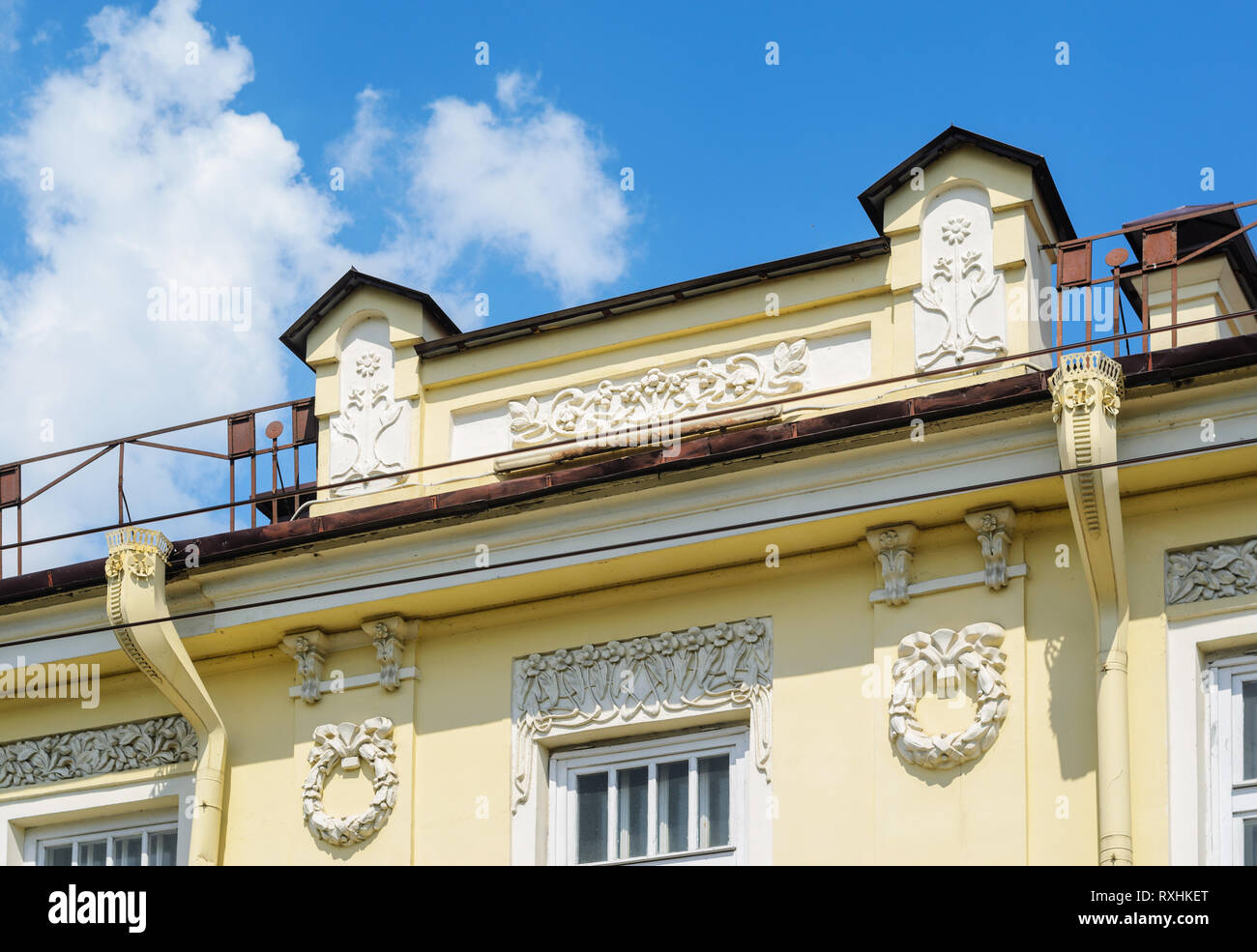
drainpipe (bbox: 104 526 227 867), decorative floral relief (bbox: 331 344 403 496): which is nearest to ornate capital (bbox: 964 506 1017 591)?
decorative floral relief (bbox: 331 344 403 496)

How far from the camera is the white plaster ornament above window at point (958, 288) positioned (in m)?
13.4

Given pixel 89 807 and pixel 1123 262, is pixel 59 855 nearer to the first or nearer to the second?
pixel 89 807

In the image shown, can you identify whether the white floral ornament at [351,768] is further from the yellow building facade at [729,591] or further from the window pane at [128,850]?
the window pane at [128,850]

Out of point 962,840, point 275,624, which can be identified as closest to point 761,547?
point 962,840

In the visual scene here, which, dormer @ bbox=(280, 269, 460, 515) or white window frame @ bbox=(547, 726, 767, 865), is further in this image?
dormer @ bbox=(280, 269, 460, 515)

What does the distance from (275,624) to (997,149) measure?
5044 mm

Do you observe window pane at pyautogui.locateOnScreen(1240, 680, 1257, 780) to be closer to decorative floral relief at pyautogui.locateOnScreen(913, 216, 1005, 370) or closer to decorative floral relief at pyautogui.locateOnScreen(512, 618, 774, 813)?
decorative floral relief at pyautogui.locateOnScreen(913, 216, 1005, 370)

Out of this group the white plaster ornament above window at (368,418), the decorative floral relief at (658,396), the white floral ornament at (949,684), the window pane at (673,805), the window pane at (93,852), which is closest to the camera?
the white floral ornament at (949,684)

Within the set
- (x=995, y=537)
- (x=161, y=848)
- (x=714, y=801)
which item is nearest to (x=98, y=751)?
(x=161, y=848)

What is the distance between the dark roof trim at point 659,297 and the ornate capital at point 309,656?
1905 mm

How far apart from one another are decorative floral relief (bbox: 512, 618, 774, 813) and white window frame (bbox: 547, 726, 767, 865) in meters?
0.16

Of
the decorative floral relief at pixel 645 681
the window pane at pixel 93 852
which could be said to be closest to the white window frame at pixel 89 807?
the window pane at pixel 93 852

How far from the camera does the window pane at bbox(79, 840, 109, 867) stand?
14609mm
